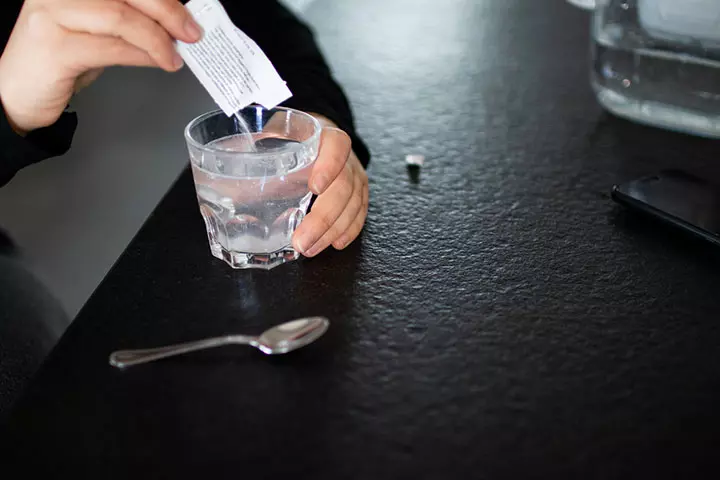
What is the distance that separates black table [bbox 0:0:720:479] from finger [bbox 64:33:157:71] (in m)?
0.17

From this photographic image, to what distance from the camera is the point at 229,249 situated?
0.72 metres

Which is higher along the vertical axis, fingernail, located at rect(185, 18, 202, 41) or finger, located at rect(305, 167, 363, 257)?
fingernail, located at rect(185, 18, 202, 41)

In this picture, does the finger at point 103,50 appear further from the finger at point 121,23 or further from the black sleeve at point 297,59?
the black sleeve at point 297,59

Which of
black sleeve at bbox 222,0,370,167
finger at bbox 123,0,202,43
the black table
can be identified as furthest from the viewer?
black sleeve at bbox 222,0,370,167

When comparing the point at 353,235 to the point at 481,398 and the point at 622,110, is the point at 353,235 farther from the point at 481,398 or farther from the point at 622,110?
the point at 622,110

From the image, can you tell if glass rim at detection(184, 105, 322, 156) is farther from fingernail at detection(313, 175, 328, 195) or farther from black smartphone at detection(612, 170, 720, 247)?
black smartphone at detection(612, 170, 720, 247)

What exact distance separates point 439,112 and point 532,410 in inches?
23.8

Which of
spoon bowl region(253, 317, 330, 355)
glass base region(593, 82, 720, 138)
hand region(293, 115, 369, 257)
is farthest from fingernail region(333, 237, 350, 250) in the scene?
glass base region(593, 82, 720, 138)

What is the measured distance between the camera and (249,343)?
0.60m

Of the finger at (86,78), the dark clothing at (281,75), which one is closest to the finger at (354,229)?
the dark clothing at (281,75)

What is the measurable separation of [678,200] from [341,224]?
0.35m

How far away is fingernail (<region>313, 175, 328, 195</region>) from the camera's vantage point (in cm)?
72

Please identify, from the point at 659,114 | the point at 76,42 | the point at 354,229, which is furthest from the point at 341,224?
the point at 659,114

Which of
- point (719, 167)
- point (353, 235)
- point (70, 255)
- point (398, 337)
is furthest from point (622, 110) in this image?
point (70, 255)
